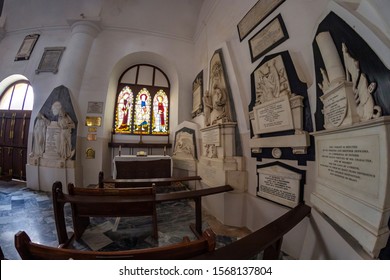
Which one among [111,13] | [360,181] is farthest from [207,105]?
[111,13]

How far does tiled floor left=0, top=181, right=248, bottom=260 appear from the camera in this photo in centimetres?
200

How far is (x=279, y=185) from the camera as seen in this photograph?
2012 mm

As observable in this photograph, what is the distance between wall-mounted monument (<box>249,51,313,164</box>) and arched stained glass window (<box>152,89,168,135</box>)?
3.96m

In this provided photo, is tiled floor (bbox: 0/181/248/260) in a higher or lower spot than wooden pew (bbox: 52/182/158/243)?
lower

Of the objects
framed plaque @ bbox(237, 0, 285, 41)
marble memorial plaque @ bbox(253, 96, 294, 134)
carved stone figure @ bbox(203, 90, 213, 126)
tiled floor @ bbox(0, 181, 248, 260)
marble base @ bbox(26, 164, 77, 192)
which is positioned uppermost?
framed plaque @ bbox(237, 0, 285, 41)

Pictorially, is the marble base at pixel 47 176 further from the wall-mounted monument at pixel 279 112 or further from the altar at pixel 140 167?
the wall-mounted monument at pixel 279 112

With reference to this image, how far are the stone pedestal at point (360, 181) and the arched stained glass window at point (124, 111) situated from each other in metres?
5.52

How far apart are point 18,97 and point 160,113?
4850mm

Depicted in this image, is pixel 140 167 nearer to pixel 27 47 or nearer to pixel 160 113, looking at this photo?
pixel 160 113

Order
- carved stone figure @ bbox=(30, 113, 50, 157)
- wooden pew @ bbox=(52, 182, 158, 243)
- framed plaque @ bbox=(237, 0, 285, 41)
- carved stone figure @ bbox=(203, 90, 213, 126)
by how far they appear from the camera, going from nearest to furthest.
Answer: wooden pew @ bbox=(52, 182, 158, 243), framed plaque @ bbox=(237, 0, 285, 41), carved stone figure @ bbox=(203, 90, 213, 126), carved stone figure @ bbox=(30, 113, 50, 157)

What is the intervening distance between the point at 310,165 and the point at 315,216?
20.2 inches

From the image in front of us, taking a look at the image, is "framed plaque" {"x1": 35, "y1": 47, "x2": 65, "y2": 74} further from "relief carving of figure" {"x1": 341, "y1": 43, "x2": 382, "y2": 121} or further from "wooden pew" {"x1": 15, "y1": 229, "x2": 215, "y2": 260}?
"relief carving of figure" {"x1": 341, "y1": 43, "x2": 382, "y2": 121}

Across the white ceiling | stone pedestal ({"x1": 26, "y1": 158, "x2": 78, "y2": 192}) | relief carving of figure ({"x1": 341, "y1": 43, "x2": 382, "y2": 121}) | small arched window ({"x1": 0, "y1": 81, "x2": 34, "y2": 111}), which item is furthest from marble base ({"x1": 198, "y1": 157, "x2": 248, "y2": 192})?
small arched window ({"x1": 0, "y1": 81, "x2": 34, "y2": 111})

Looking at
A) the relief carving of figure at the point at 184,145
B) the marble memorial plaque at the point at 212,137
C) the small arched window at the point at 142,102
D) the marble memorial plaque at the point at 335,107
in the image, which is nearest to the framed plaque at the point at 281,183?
the marble memorial plaque at the point at 335,107
